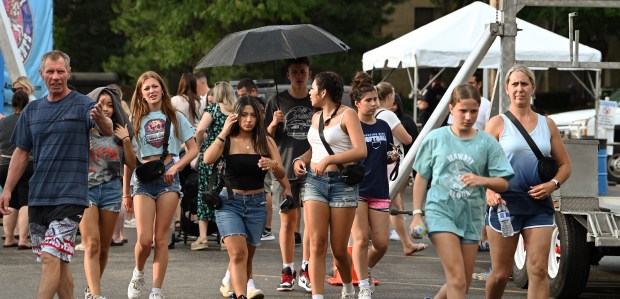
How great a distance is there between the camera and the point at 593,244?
9.65m

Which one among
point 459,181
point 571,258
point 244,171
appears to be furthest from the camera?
point 571,258

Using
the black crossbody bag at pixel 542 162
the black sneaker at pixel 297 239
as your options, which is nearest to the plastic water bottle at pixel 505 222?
the black crossbody bag at pixel 542 162

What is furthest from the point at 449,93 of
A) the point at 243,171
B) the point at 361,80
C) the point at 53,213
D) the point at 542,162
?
the point at 53,213

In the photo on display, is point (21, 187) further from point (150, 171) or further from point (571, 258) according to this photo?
point (571, 258)

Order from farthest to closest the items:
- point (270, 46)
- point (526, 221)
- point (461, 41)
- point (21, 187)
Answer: point (461, 41), point (21, 187), point (270, 46), point (526, 221)

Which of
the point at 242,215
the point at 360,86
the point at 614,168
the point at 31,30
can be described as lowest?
the point at 614,168

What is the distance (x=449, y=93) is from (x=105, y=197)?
152 inches

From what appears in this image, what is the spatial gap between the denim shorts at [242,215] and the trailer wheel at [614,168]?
1535 cm

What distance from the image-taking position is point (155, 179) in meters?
9.27

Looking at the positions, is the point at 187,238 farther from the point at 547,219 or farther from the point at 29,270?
the point at 547,219

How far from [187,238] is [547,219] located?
7004 millimetres

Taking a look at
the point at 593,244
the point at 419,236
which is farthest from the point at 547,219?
the point at 593,244

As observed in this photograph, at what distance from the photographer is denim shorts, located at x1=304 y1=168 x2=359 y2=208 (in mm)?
8867

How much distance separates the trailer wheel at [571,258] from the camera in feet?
31.3
